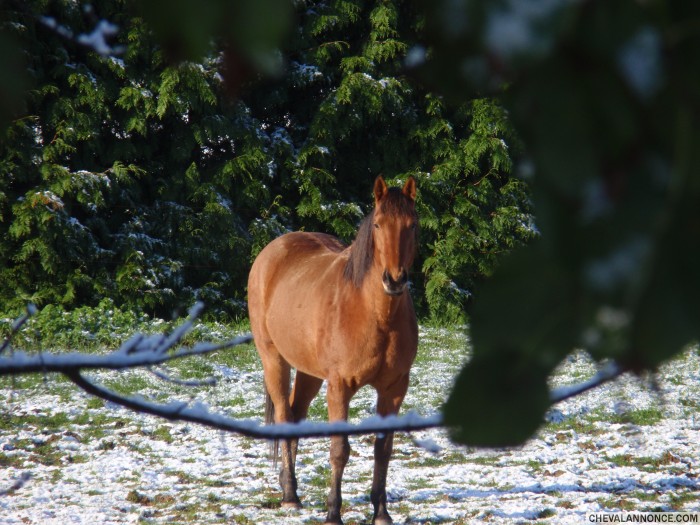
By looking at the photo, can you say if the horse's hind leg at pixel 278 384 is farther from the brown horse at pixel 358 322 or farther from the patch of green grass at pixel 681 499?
the patch of green grass at pixel 681 499

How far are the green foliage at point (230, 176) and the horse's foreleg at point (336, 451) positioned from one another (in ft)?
11.6

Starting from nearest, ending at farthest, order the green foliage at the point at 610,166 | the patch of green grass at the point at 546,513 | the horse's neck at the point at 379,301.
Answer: the green foliage at the point at 610,166 → the horse's neck at the point at 379,301 → the patch of green grass at the point at 546,513

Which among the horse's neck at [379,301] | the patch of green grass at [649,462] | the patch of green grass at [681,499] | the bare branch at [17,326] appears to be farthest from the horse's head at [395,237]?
the bare branch at [17,326]

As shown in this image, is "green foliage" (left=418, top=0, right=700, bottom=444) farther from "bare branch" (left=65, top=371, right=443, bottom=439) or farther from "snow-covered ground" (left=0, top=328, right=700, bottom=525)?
"snow-covered ground" (left=0, top=328, right=700, bottom=525)

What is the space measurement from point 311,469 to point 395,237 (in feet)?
5.93

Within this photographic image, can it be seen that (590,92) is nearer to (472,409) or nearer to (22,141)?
(472,409)

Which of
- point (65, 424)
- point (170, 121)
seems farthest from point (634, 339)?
point (170, 121)

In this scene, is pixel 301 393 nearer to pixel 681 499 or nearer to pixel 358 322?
pixel 358 322

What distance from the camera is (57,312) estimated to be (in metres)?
6.61

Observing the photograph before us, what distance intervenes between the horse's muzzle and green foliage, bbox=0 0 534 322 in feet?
11.6

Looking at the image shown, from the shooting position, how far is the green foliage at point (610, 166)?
24 centimetres

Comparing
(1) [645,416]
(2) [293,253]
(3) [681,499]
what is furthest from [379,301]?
(1) [645,416]

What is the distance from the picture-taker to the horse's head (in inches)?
125

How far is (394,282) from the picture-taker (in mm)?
3182
